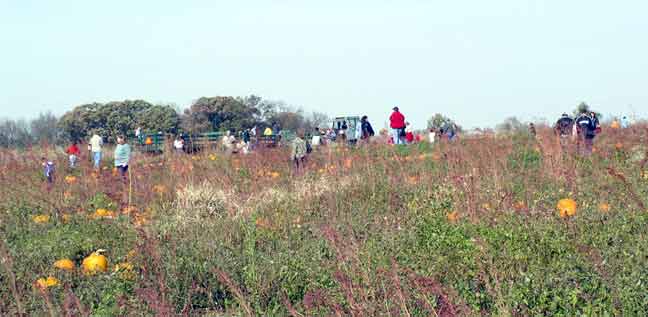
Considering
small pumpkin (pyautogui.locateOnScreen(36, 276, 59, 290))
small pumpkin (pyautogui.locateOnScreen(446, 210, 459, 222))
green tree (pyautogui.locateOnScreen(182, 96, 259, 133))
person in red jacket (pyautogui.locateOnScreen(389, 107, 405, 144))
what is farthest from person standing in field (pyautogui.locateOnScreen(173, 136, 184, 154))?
green tree (pyautogui.locateOnScreen(182, 96, 259, 133))

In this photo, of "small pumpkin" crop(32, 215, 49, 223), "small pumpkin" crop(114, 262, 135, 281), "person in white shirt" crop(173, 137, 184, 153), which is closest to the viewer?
"small pumpkin" crop(114, 262, 135, 281)

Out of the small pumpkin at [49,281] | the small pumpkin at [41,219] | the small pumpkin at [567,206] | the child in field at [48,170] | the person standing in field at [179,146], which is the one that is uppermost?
the person standing in field at [179,146]

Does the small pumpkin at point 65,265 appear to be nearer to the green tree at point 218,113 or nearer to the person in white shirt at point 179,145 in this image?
the person in white shirt at point 179,145

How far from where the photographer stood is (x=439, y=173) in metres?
10.1

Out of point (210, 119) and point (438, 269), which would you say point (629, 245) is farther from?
point (210, 119)

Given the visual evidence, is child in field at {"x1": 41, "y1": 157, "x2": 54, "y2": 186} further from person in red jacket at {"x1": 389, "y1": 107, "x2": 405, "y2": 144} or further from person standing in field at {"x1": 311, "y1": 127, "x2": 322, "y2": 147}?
person in red jacket at {"x1": 389, "y1": 107, "x2": 405, "y2": 144}

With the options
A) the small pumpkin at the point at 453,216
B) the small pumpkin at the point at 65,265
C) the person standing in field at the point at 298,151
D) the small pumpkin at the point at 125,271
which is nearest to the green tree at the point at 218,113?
the person standing in field at the point at 298,151

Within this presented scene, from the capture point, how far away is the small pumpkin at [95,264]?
598cm

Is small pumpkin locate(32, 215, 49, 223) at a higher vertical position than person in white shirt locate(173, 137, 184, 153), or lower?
lower

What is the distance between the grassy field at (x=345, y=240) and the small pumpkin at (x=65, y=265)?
52mm

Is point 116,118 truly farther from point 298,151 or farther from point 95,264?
point 95,264

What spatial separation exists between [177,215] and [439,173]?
12.1 ft

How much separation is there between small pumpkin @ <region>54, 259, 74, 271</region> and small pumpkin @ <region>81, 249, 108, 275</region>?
0.10 m

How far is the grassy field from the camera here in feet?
15.1
